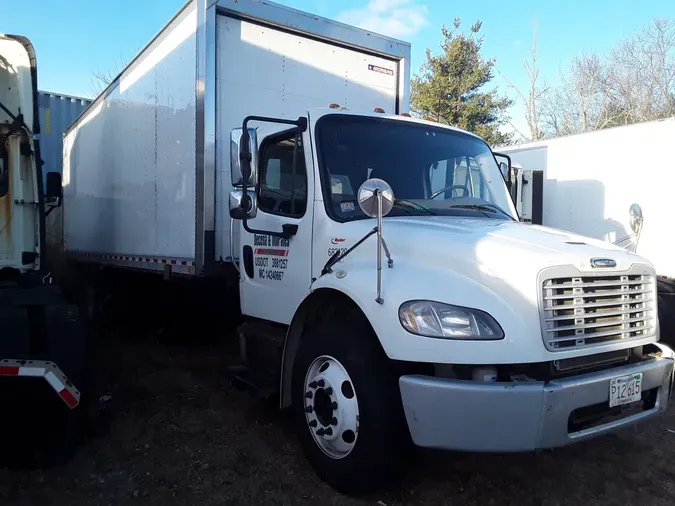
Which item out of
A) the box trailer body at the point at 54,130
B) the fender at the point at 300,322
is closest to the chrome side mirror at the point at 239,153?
the fender at the point at 300,322

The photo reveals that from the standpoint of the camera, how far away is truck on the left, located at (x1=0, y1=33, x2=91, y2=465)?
12.1 feet

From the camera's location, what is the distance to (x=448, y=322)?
2.85m

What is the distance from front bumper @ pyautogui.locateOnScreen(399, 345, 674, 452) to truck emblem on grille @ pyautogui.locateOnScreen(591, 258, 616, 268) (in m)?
0.62

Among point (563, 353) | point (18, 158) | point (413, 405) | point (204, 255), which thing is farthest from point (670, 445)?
point (18, 158)

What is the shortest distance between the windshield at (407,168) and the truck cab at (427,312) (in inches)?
0.5

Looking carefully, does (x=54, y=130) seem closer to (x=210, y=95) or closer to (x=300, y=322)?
(x=210, y=95)

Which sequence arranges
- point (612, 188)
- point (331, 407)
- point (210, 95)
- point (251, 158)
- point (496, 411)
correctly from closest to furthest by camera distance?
point (496, 411) → point (331, 407) → point (251, 158) → point (210, 95) → point (612, 188)

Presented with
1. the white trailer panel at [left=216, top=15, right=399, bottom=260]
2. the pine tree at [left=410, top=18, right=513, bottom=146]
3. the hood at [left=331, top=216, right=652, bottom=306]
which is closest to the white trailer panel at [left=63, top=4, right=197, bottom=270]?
the white trailer panel at [left=216, top=15, right=399, bottom=260]

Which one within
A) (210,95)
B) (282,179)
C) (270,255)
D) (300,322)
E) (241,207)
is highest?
(210,95)

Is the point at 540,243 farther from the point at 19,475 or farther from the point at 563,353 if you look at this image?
the point at 19,475

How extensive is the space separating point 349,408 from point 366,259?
2.98ft

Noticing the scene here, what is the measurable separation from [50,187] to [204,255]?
1.72 meters

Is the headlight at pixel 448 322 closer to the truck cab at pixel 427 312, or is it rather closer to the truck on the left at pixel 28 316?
the truck cab at pixel 427 312

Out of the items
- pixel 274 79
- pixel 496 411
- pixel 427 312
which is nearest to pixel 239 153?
pixel 274 79
